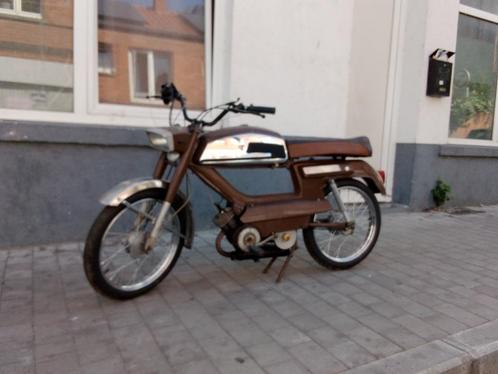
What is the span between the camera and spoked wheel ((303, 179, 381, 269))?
3.70 m

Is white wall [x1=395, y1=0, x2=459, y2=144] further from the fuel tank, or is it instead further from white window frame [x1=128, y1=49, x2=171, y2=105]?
the fuel tank

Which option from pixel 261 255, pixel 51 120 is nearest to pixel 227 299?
pixel 261 255

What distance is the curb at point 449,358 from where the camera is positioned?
2.31m

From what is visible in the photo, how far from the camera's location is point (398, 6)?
239 inches

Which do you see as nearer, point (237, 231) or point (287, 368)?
point (287, 368)

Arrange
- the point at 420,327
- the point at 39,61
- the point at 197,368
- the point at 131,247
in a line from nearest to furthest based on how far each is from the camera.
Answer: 1. the point at 197,368
2. the point at 420,327
3. the point at 131,247
4. the point at 39,61

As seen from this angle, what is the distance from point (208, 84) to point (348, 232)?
2.32m

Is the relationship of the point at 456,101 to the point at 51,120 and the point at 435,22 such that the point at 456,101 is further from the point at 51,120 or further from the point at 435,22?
the point at 51,120

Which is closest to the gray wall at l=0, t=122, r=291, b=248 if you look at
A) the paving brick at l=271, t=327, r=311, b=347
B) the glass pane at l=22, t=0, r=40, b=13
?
the glass pane at l=22, t=0, r=40, b=13

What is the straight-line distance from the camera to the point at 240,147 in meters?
3.18

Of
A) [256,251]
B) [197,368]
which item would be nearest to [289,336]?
[197,368]

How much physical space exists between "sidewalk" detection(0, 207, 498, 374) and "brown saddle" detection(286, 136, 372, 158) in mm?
999

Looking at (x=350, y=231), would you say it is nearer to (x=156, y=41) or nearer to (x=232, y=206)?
(x=232, y=206)

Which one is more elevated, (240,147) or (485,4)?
(485,4)
